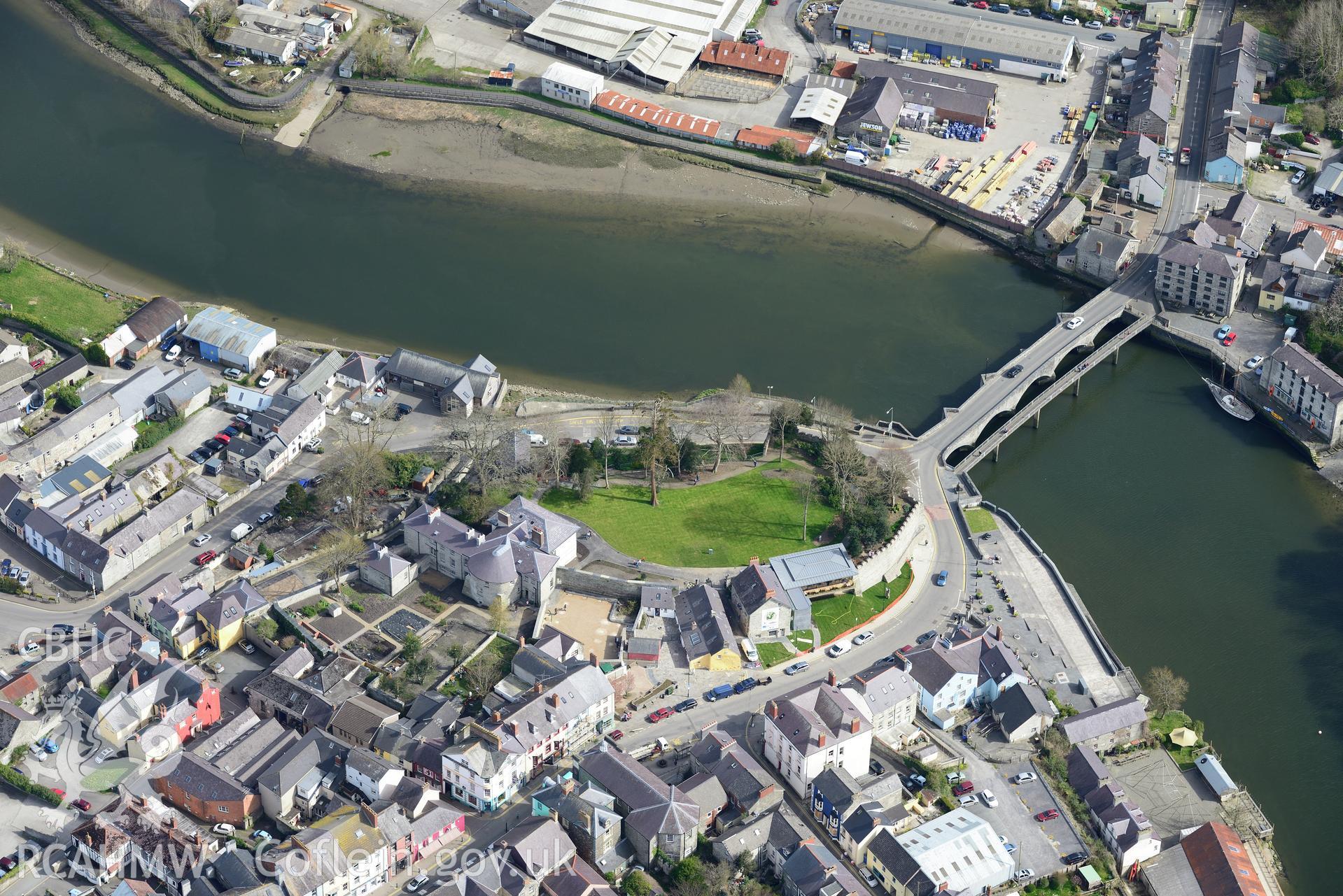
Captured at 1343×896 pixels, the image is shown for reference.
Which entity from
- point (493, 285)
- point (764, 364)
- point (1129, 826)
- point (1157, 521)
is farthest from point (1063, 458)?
point (493, 285)

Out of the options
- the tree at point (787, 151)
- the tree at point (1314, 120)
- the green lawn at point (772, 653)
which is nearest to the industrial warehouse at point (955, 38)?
the tree at point (787, 151)

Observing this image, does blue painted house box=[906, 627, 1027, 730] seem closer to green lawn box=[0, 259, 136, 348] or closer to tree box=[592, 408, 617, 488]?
tree box=[592, 408, 617, 488]

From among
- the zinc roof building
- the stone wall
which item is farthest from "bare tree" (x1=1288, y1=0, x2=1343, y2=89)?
the stone wall

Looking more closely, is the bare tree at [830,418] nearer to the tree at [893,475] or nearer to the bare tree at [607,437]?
the tree at [893,475]

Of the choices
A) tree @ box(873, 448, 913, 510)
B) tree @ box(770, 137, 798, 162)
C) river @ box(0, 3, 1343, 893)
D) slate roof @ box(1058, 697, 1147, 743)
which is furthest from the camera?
tree @ box(770, 137, 798, 162)

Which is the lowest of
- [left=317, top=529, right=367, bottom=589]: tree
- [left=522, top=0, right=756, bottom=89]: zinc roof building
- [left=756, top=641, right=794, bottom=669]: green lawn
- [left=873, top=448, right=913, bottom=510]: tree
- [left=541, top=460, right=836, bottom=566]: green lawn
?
[left=317, top=529, right=367, bottom=589]: tree

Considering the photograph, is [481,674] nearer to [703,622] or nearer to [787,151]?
[703,622]
